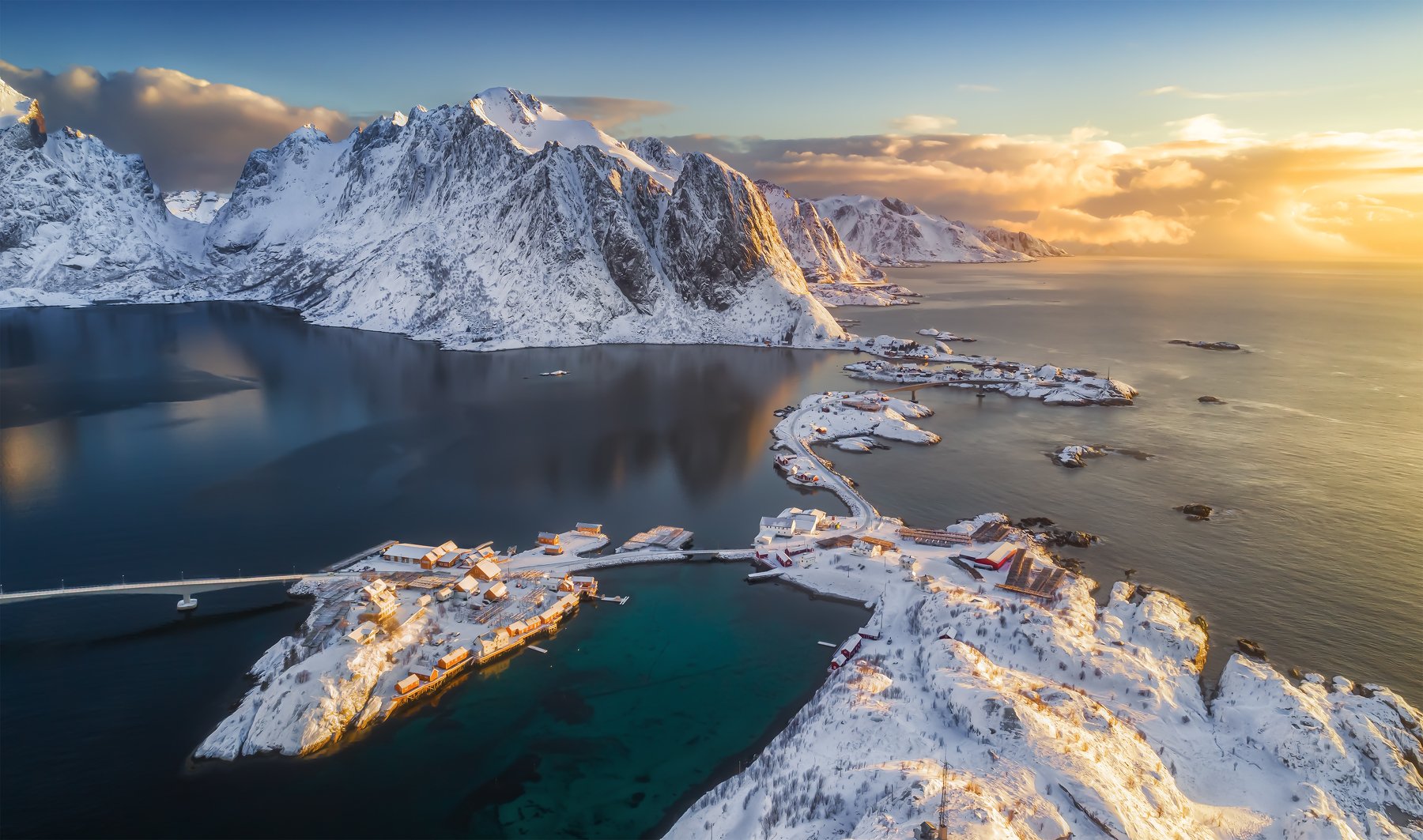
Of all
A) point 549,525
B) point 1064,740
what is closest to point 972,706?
point 1064,740

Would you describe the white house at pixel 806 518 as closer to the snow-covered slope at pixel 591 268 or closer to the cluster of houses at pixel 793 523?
the cluster of houses at pixel 793 523

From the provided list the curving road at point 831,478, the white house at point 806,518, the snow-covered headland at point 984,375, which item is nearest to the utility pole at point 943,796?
the white house at point 806,518

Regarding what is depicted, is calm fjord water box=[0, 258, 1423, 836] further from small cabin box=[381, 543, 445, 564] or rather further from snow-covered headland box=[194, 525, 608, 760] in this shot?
small cabin box=[381, 543, 445, 564]

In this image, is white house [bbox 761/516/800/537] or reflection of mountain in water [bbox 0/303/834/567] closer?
white house [bbox 761/516/800/537]

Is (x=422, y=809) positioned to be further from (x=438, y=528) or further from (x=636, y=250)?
(x=636, y=250)

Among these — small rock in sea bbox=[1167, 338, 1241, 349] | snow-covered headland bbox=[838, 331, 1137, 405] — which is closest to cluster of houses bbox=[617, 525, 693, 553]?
snow-covered headland bbox=[838, 331, 1137, 405]

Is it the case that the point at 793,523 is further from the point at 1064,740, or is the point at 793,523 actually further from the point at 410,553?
the point at 1064,740

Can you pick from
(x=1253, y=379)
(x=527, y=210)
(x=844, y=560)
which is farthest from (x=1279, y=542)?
(x=527, y=210)
